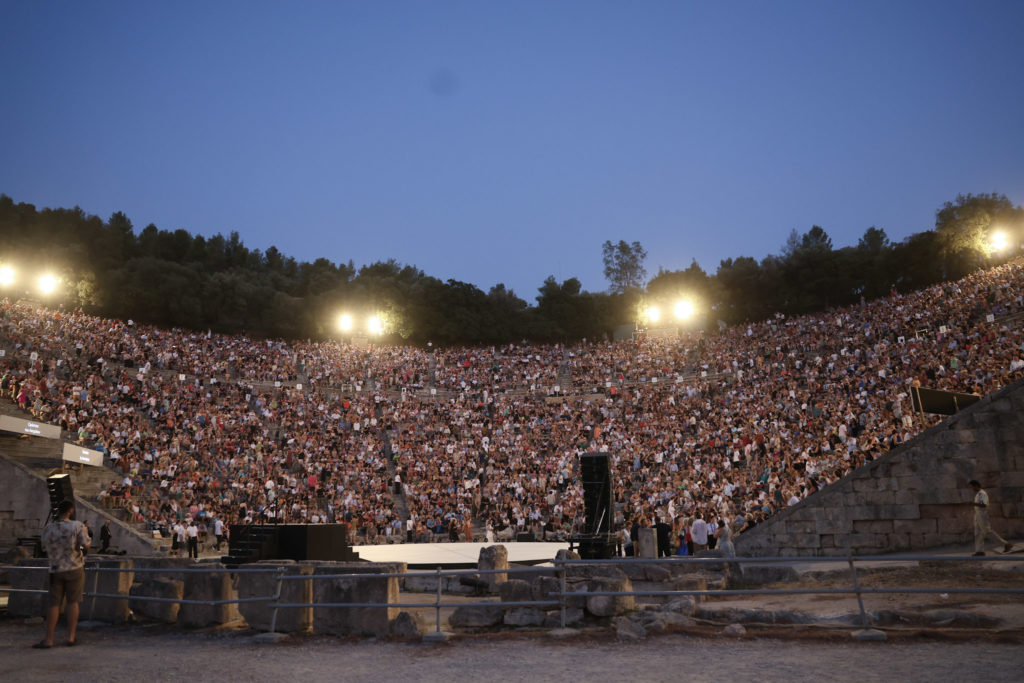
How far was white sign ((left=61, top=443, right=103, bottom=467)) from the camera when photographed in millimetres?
18047

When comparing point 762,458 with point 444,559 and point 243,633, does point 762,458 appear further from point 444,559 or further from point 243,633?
point 243,633

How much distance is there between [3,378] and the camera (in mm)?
21938

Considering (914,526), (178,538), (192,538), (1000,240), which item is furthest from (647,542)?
(1000,240)

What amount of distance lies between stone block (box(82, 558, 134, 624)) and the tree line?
40640 mm

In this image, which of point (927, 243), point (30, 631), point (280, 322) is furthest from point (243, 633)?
point (927, 243)

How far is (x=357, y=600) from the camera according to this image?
715 centimetres

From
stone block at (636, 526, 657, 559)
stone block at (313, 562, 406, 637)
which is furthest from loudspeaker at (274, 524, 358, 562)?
stone block at (636, 526, 657, 559)

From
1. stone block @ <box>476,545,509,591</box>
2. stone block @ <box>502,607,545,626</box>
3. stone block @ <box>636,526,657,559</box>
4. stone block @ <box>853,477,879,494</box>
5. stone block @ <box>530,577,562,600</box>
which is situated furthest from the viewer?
stone block @ <box>636,526,657,559</box>

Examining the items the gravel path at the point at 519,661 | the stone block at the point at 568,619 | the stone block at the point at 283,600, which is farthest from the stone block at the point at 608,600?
the stone block at the point at 283,600

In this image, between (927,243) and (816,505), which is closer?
(816,505)

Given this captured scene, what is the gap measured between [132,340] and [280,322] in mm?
18127

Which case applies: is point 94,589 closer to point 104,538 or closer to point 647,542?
point 104,538

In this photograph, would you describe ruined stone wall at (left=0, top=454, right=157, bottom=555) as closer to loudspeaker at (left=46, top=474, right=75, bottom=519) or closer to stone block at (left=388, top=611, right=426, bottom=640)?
loudspeaker at (left=46, top=474, right=75, bottom=519)

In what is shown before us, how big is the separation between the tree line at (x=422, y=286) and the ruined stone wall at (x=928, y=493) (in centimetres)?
3421
